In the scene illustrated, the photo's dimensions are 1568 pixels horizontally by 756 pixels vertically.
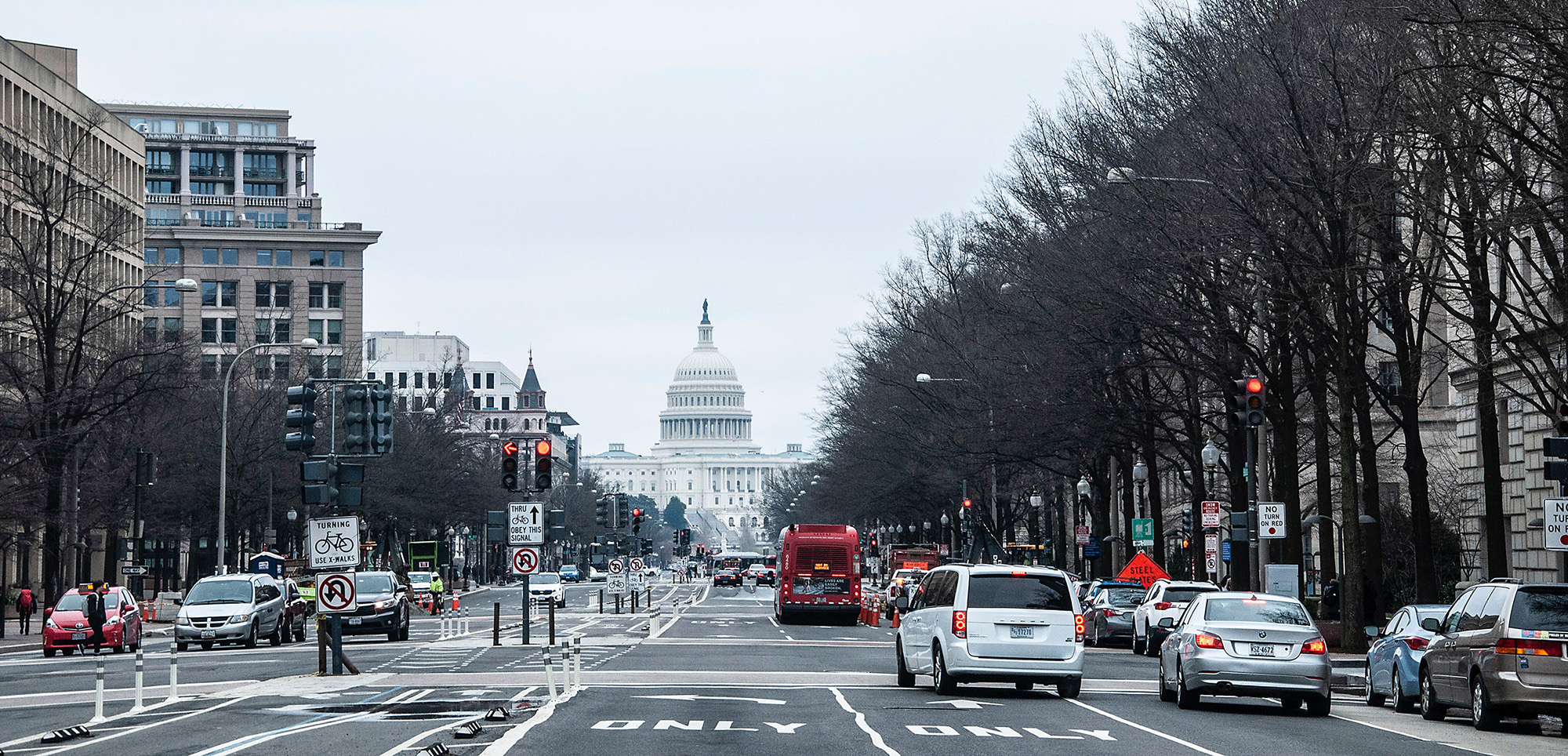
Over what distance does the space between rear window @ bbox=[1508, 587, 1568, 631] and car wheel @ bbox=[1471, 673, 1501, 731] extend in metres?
0.86

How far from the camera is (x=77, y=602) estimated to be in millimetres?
44625

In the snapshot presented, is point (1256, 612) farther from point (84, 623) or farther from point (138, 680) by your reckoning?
point (84, 623)

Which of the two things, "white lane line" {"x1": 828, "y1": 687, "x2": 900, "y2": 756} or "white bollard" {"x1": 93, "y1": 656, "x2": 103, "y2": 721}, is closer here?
"white lane line" {"x1": 828, "y1": 687, "x2": 900, "y2": 756}

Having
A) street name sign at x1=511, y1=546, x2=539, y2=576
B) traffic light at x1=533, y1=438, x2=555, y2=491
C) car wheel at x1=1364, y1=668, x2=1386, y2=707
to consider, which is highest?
traffic light at x1=533, y1=438, x2=555, y2=491

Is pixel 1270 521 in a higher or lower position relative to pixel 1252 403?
lower

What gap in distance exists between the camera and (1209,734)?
20.5m

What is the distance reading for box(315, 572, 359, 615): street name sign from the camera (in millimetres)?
29734

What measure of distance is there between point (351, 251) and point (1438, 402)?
94.7 metres

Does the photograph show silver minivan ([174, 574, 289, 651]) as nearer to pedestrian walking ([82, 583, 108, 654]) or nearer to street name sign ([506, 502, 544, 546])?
pedestrian walking ([82, 583, 108, 654])

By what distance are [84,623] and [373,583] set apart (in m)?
7.68

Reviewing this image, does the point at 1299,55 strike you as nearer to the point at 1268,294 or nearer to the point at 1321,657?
the point at 1268,294

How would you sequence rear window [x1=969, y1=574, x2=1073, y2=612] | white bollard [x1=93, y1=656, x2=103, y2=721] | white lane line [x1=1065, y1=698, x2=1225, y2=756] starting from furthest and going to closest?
rear window [x1=969, y1=574, x2=1073, y2=612], white bollard [x1=93, y1=656, x2=103, y2=721], white lane line [x1=1065, y1=698, x2=1225, y2=756]

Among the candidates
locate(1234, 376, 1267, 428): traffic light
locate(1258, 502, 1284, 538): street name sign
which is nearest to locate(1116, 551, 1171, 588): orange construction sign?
locate(1258, 502, 1284, 538): street name sign

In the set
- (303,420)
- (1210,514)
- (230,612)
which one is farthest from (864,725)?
(230,612)
